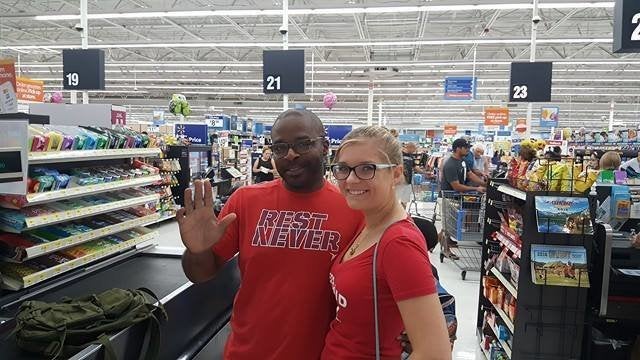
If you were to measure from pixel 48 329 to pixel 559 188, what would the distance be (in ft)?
8.80

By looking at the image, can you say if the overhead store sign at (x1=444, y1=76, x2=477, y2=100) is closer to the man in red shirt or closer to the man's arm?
the man in red shirt

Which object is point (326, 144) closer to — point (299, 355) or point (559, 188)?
point (299, 355)

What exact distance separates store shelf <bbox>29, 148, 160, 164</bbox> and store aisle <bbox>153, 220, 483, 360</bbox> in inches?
118

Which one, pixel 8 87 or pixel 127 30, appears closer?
pixel 8 87

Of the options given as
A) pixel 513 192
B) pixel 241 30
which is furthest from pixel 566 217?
pixel 241 30

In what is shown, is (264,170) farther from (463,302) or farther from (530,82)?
(530,82)

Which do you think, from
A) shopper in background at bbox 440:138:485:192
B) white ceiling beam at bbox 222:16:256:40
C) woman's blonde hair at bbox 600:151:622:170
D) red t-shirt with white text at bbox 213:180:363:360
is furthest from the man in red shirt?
white ceiling beam at bbox 222:16:256:40

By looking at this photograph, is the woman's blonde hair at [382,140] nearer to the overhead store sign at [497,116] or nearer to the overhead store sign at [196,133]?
the overhead store sign at [196,133]

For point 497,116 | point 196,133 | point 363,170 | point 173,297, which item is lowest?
point 173,297

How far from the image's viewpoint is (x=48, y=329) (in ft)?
5.04

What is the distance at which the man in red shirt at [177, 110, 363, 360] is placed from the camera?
4.60 ft

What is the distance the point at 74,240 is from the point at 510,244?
2.73m

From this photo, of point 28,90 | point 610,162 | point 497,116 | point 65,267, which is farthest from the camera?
point 497,116

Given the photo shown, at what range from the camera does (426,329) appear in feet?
3.36
